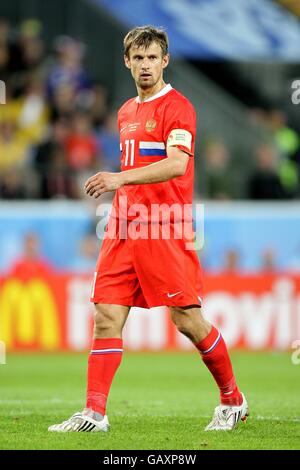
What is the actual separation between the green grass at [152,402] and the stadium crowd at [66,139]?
310 centimetres

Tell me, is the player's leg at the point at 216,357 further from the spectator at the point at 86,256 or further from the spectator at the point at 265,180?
the spectator at the point at 265,180

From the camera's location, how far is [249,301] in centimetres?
1678

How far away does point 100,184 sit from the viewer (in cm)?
685

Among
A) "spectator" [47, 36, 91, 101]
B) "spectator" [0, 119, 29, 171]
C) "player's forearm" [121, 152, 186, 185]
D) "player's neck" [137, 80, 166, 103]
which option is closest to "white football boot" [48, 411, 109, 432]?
"player's forearm" [121, 152, 186, 185]

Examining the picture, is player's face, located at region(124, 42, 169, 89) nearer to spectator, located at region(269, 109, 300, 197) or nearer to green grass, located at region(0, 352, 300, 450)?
green grass, located at region(0, 352, 300, 450)

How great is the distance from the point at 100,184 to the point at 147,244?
715 millimetres

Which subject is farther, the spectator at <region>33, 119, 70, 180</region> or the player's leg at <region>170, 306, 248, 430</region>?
the spectator at <region>33, 119, 70, 180</region>

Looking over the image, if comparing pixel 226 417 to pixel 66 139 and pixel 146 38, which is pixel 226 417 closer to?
pixel 146 38

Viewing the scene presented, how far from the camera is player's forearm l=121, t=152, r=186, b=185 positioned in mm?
7016

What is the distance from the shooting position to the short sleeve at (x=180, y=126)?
719 centimetres

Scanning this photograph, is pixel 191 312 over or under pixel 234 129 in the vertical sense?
under
